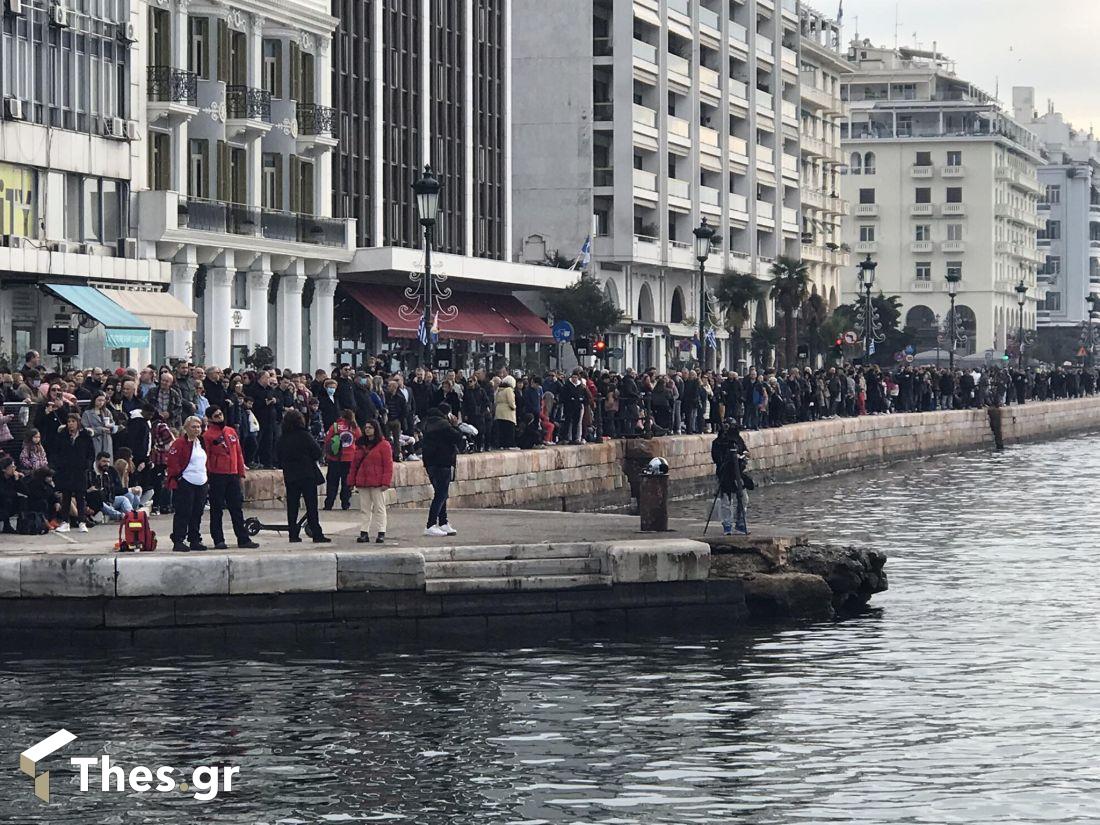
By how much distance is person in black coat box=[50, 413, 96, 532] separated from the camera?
25.2 m

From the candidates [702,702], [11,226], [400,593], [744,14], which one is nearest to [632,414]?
[11,226]

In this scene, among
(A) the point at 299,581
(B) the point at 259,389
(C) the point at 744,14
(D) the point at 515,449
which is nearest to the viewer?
(A) the point at 299,581

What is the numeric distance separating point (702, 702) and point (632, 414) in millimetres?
25124

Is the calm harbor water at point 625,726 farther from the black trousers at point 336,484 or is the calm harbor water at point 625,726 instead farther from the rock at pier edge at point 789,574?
the black trousers at point 336,484

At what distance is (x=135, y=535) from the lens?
23.4 meters

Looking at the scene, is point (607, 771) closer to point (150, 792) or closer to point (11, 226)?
point (150, 792)

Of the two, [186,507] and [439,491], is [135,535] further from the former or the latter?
[439,491]

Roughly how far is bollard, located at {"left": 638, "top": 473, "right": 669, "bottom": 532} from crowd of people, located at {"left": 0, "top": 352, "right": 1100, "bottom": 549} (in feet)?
7.38

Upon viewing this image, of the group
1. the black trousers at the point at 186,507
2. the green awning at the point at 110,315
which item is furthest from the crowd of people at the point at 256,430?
the green awning at the point at 110,315

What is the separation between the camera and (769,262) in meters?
104

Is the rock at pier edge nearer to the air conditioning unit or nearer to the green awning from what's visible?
the green awning

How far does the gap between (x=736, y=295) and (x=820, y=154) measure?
28.0 meters

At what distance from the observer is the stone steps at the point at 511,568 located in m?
24.0

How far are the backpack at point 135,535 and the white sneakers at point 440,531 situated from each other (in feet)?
12.6
